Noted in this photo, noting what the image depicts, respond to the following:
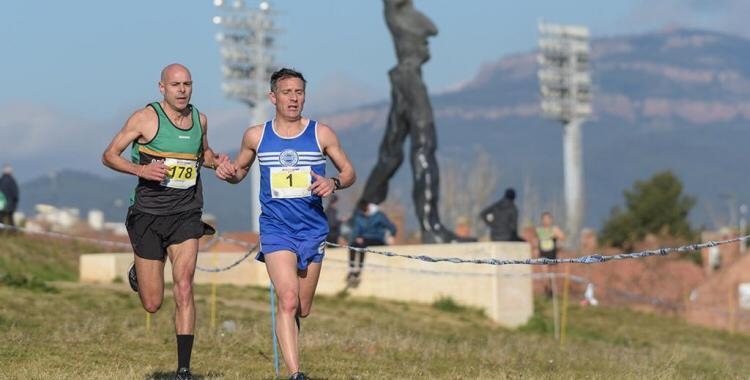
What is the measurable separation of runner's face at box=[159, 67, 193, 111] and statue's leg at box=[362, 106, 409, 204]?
17.0m

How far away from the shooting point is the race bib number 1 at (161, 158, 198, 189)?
426 inches

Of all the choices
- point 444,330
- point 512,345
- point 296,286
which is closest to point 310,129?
point 296,286

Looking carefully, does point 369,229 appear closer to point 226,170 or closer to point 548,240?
point 548,240

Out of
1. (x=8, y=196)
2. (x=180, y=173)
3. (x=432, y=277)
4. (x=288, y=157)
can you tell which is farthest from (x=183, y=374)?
(x=8, y=196)

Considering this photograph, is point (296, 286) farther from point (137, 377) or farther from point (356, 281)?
point (356, 281)

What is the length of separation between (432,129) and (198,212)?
16864 millimetres

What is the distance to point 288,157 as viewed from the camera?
34.3 ft

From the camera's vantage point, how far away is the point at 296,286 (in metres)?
10.5

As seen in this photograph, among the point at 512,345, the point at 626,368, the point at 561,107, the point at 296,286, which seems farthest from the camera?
the point at 561,107

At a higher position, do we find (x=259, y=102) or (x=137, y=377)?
(x=259, y=102)

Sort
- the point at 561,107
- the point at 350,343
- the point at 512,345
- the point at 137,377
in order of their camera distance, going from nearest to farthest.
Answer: the point at 137,377 → the point at 350,343 → the point at 512,345 → the point at 561,107

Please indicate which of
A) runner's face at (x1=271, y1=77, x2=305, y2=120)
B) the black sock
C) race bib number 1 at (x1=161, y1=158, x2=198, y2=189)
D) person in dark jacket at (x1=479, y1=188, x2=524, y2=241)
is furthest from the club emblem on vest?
person in dark jacket at (x1=479, y1=188, x2=524, y2=241)

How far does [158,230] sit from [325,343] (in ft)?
15.5

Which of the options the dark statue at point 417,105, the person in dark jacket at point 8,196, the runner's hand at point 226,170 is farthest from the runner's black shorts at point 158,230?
the person in dark jacket at point 8,196
